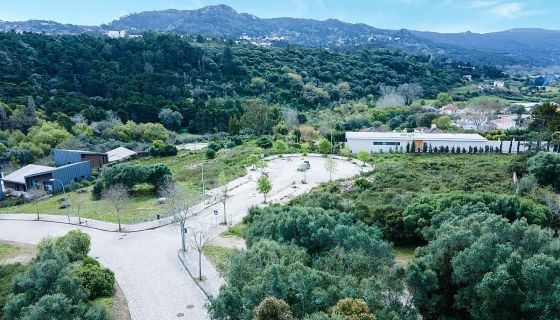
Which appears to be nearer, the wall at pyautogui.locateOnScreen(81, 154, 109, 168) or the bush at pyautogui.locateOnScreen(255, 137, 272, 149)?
the wall at pyautogui.locateOnScreen(81, 154, 109, 168)

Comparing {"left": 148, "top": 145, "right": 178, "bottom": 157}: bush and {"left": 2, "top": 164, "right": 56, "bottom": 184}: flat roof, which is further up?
{"left": 2, "top": 164, "right": 56, "bottom": 184}: flat roof

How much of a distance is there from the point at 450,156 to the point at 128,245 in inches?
1429

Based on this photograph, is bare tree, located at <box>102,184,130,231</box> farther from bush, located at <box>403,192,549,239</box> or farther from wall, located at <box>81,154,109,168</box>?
bush, located at <box>403,192,549,239</box>

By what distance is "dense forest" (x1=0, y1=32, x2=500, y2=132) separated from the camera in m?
73.2

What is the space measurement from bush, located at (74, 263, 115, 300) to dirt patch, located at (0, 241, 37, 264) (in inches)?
253

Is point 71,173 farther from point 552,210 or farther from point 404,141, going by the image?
point 552,210

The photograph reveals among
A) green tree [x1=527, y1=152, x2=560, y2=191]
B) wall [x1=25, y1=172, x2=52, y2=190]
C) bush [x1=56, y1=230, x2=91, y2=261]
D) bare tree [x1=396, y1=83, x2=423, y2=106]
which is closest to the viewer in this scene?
bush [x1=56, y1=230, x2=91, y2=261]

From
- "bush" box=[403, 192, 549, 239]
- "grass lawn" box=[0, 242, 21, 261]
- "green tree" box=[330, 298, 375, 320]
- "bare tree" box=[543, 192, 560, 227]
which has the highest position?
"green tree" box=[330, 298, 375, 320]

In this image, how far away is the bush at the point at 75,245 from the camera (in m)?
21.0

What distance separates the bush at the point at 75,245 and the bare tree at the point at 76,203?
7.76m

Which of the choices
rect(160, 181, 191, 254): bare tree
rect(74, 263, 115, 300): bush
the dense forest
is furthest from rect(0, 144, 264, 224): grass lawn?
the dense forest

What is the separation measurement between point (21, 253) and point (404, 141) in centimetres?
4136

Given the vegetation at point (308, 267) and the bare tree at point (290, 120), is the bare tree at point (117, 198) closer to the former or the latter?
the vegetation at point (308, 267)

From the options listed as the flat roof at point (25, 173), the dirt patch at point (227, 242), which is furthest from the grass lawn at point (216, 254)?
the flat roof at point (25, 173)
